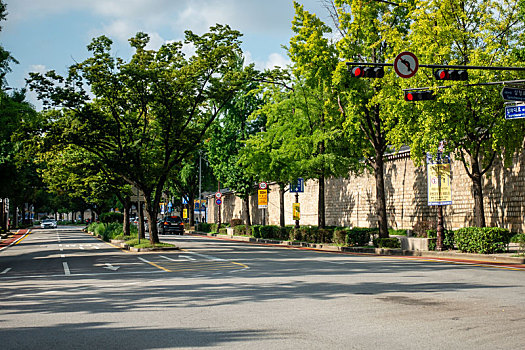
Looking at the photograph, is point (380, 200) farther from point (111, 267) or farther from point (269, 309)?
point (269, 309)

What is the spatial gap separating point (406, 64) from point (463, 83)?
737cm

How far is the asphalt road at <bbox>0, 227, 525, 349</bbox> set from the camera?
7207 millimetres

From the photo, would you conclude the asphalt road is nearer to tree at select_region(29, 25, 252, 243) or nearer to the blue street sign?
the blue street sign

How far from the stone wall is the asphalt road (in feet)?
33.1

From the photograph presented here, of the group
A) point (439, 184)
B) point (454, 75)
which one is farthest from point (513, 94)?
point (439, 184)

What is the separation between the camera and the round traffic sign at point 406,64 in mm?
15500

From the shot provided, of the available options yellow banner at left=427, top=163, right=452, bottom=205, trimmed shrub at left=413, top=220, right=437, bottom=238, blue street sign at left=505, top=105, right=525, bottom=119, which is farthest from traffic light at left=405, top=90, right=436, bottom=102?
trimmed shrub at left=413, top=220, right=437, bottom=238

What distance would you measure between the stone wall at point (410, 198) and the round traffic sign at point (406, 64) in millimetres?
12757

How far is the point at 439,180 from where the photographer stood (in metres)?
24.5

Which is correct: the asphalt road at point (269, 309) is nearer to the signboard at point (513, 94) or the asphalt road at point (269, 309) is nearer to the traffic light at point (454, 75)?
the signboard at point (513, 94)

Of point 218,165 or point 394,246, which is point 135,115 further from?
point 218,165

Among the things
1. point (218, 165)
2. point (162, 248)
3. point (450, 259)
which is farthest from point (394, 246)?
point (218, 165)

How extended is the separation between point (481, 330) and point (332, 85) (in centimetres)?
2212

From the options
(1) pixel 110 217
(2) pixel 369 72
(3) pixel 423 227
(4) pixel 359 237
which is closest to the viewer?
(2) pixel 369 72
